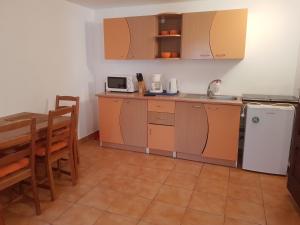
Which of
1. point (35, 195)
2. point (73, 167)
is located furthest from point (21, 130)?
point (73, 167)

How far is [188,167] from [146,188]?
2.48ft

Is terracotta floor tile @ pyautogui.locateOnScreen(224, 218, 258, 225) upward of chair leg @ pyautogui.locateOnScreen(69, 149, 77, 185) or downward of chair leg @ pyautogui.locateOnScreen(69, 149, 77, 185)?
downward

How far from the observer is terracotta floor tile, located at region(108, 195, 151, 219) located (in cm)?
210

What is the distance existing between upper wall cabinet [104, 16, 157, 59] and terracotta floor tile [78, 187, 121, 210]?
195cm

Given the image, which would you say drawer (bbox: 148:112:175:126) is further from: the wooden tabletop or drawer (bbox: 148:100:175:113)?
the wooden tabletop

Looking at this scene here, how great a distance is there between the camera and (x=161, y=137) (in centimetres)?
330

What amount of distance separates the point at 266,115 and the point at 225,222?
136 centimetres

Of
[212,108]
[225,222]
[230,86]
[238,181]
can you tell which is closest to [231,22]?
[230,86]

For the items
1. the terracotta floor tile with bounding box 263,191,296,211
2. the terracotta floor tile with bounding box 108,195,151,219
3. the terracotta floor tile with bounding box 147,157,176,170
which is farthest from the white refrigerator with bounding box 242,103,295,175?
the terracotta floor tile with bounding box 108,195,151,219

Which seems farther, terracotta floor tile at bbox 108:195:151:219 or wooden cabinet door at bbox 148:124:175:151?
wooden cabinet door at bbox 148:124:175:151

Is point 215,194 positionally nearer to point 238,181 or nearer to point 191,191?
point 191,191

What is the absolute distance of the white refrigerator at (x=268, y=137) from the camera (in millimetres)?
2648

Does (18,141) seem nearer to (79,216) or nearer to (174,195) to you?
(79,216)

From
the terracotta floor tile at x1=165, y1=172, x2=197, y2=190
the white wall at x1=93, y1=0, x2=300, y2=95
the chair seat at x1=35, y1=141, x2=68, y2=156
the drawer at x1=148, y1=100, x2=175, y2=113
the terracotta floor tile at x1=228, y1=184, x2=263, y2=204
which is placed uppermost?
the white wall at x1=93, y1=0, x2=300, y2=95
